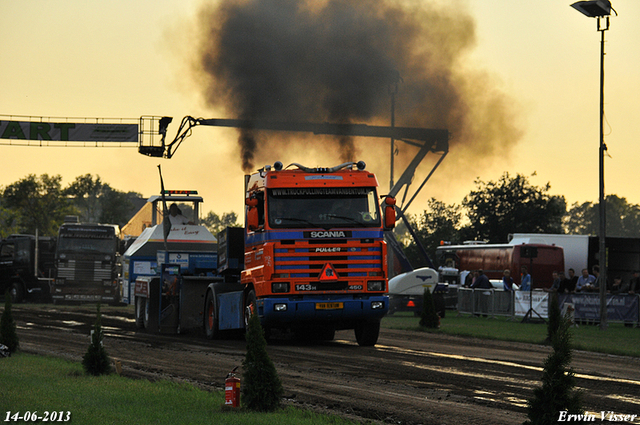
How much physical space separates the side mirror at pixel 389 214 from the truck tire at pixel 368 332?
7.38 ft

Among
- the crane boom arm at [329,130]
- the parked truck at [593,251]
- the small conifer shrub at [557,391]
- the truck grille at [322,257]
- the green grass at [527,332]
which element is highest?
the crane boom arm at [329,130]

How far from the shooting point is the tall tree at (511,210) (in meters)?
63.1

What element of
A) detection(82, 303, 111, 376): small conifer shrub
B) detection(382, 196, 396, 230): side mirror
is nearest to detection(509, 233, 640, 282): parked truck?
detection(382, 196, 396, 230): side mirror

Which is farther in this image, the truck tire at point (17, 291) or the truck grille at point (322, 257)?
the truck tire at point (17, 291)

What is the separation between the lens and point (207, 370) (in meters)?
12.9

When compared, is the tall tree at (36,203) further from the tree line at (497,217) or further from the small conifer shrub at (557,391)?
the small conifer shrub at (557,391)

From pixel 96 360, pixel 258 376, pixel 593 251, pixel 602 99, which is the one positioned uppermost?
pixel 602 99

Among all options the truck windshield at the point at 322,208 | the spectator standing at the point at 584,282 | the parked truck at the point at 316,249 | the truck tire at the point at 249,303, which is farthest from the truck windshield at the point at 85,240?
the truck windshield at the point at 322,208

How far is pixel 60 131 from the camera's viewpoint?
127ft

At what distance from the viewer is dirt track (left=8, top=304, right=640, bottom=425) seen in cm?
941

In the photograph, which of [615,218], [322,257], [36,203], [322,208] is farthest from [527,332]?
[615,218]

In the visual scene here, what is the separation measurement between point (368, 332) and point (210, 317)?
4.15 meters

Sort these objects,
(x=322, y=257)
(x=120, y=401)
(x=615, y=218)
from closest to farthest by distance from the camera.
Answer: (x=120, y=401), (x=322, y=257), (x=615, y=218)

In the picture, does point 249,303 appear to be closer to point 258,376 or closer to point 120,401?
point 120,401
